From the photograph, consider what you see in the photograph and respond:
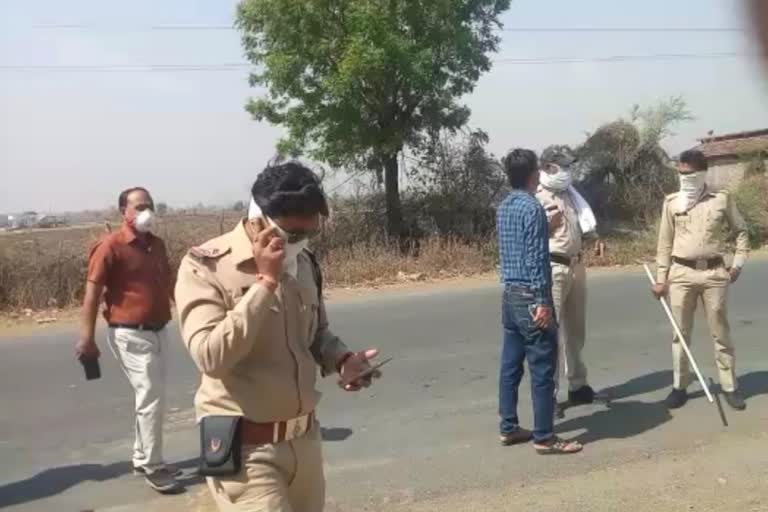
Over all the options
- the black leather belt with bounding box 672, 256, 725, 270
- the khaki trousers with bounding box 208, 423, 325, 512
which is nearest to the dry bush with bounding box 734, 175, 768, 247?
the black leather belt with bounding box 672, 256, 725, 270

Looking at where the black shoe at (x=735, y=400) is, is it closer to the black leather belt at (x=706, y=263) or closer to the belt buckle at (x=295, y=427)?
the black leather belt at (x=706, y=263)

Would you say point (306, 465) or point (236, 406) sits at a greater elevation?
point (236, 406)

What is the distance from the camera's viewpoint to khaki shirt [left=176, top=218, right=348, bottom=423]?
2.88m

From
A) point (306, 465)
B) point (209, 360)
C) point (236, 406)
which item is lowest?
point (306, 465)

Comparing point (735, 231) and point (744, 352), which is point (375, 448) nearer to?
point (735, 231)

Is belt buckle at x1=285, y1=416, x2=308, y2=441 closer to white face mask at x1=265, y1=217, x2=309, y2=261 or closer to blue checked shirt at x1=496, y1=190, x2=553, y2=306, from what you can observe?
white face mask at x1=265, y1=217, x2=309, y2=261

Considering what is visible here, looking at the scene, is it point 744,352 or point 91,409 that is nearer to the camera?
point 91,409

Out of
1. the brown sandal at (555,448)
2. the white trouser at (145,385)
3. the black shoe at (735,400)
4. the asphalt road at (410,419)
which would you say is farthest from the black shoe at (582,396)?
the white trouser at (145,385)

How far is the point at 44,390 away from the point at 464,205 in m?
10.8

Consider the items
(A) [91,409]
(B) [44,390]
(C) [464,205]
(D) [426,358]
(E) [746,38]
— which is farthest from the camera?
(C) [464,205]

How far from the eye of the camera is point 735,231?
6.59m

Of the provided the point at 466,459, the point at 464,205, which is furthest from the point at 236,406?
the point at 464,205

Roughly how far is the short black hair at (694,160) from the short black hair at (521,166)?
53.9 inches

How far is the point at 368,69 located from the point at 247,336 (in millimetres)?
12905
